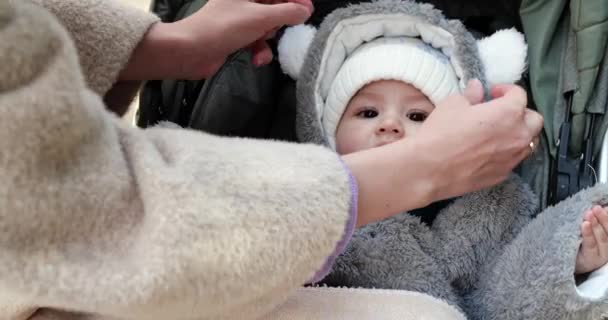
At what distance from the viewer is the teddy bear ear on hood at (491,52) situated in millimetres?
1206

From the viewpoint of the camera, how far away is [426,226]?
1.16 m

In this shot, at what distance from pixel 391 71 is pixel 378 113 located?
8cm

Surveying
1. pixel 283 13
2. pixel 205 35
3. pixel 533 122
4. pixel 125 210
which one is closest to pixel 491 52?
pixel 533 122

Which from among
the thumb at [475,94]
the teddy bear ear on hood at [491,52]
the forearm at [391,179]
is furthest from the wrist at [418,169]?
the teddy bear ear on hood at [491,52]

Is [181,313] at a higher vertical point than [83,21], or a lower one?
lower

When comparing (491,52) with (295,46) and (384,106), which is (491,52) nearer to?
(384,106)

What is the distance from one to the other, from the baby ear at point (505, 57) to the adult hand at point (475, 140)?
22 centimetres

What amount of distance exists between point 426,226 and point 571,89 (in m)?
0.32

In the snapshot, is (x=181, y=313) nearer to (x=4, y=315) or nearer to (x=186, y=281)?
(x=186, y=281)

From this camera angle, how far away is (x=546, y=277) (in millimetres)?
961

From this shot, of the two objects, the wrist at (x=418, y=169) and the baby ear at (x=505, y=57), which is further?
the baby ear at (x=505, y=57)

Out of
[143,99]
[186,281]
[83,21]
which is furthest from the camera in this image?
[143,99]

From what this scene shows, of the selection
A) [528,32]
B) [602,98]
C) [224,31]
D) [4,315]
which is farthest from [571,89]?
[4,315]

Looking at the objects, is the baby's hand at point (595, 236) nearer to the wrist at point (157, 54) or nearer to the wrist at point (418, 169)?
the wrist at point (418, 169)
